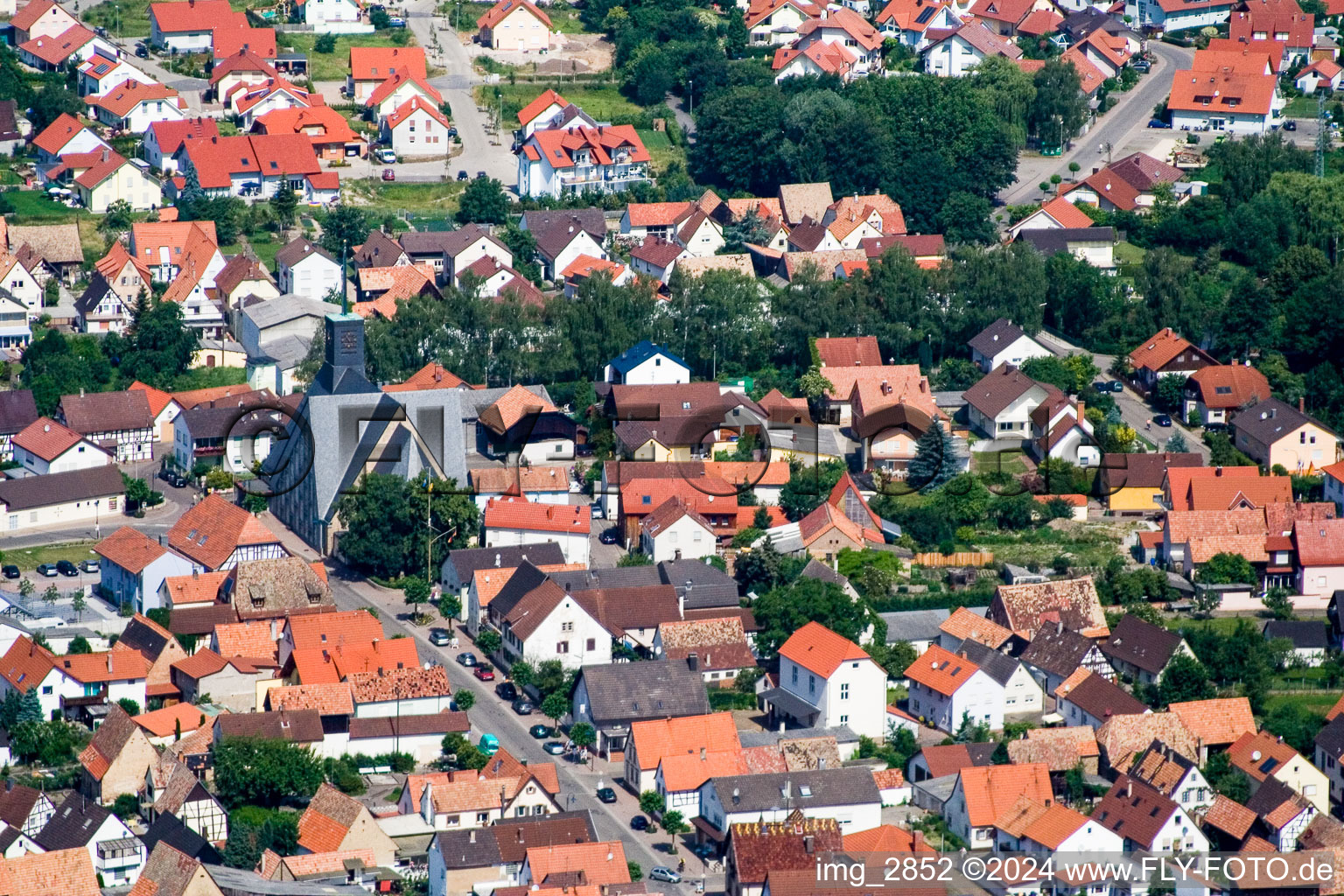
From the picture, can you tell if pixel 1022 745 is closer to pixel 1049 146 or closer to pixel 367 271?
pixel 367 271

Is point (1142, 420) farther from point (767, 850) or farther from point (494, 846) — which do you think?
point (494, 846)

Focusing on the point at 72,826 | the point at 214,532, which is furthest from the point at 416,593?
the point at 72,826

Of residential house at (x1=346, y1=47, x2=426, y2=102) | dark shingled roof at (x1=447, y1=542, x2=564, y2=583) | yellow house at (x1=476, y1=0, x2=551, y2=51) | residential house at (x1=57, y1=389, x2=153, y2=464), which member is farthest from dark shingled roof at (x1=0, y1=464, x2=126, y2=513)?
yellow house at (x1=476, y1=0, x2=551, y2=51)

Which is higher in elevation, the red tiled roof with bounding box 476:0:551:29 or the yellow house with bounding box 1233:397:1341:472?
the yellow house with bounding box 1233:397:1341:472

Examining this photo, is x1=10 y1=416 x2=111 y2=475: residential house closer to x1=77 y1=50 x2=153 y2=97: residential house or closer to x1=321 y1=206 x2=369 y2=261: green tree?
x1=321 y1=206 x2=369 y2=261: green tree

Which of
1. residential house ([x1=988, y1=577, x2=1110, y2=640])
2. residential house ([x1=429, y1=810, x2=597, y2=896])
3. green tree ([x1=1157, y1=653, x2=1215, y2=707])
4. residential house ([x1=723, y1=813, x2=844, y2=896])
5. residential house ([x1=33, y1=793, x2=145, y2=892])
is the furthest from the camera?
residential house ([x1=988, y1=577, x2=1110, y2=640])

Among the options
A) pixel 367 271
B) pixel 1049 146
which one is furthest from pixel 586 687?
pixel 1049 146
